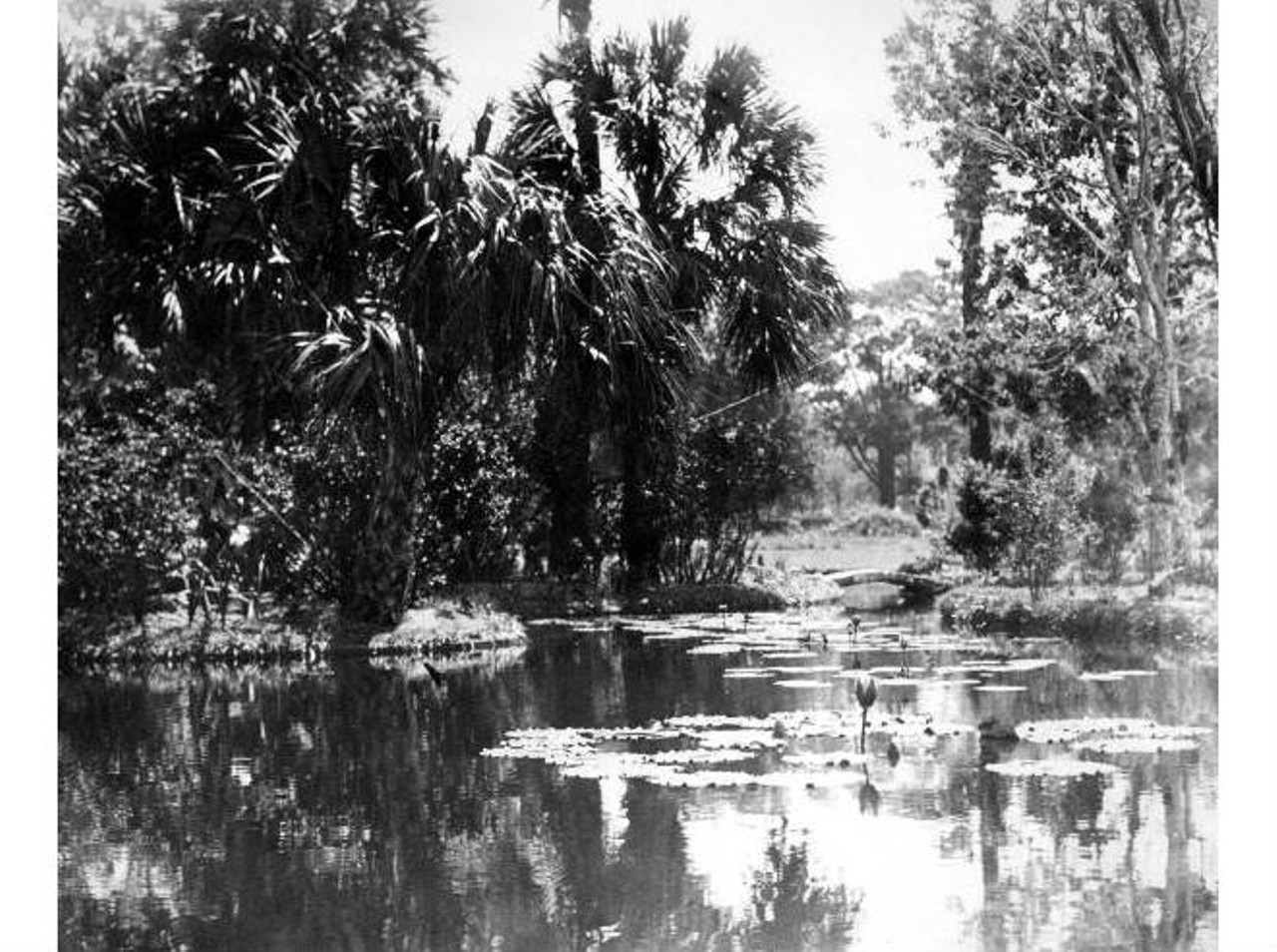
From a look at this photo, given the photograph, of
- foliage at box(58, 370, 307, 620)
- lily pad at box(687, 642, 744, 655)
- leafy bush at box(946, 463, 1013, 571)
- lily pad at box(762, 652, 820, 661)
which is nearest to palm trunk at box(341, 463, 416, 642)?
foliage at box(58, 370, 307, 620)

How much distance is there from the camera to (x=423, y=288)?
573cm

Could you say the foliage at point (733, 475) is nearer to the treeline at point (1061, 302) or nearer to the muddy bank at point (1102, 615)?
the treeline at point (1061, 302)

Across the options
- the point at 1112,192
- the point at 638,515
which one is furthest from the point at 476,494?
the point at 1112,192

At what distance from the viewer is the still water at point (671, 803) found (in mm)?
3832

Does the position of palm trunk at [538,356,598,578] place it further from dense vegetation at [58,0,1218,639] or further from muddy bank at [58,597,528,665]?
muddy bank at [58,597,528,665]

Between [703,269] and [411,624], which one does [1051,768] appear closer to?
[703,269]

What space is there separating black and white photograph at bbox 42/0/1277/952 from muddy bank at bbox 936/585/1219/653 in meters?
0.02

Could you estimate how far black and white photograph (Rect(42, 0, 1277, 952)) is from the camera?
4.27 meters

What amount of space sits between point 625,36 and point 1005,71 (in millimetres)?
1233

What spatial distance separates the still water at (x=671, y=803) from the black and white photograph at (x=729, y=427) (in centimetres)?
2

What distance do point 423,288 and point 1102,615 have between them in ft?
8.78

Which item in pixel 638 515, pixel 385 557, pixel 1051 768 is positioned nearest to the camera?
pixel 1051 768
